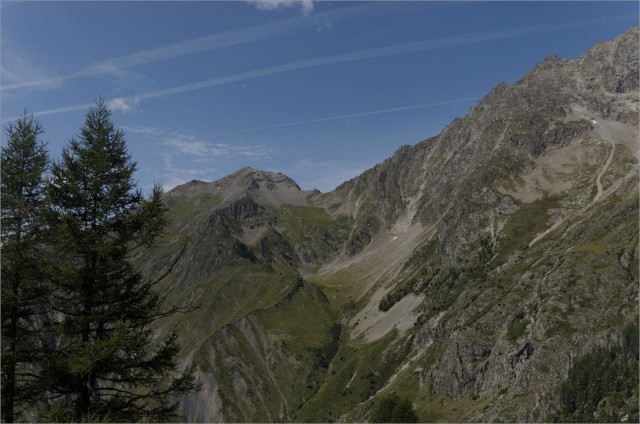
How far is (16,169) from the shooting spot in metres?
20.5

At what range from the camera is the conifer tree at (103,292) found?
1803cm

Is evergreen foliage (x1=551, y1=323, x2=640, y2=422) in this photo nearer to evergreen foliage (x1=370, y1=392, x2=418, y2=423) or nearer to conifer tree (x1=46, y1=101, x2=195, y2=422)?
evergreen foliage (x1=370, y1=392, x2=418, y2=423)

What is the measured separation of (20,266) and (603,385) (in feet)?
540

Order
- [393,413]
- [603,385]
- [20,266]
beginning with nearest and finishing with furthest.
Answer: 1. [20,266]
2. [393,413]
3. [603,385]

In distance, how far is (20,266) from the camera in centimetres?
1836

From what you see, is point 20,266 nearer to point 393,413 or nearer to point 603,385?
point 393,413

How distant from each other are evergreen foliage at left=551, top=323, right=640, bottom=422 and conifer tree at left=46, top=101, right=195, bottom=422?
14804 centimetres

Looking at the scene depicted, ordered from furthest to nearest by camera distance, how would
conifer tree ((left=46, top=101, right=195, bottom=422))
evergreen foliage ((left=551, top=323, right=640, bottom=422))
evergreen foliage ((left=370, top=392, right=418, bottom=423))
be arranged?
evergreen foliage ((left=551, top=323, right=640, bottom=422)) → evergreen foliage ((left=370, top=392, right=418, bottom=423)) → conifer tree ((left=46, top=101, right=195, bottom=422))

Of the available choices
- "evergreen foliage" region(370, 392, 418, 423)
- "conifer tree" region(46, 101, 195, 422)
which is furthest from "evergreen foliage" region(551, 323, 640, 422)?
"conifer tree" region(46, 101, 195, 422)

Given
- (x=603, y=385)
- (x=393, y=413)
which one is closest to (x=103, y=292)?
(x=393, y=413)

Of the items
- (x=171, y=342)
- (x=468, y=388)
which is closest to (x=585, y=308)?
(x=468, y=388)

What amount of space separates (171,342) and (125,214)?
616 centimetres

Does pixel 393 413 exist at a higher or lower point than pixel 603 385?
higher

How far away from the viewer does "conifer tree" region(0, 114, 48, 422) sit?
18484 millimetres
